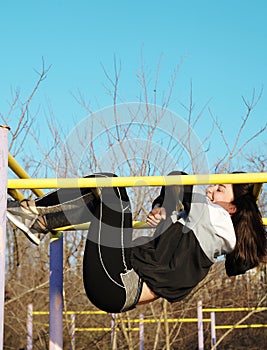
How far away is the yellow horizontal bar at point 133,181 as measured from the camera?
7.56 ft

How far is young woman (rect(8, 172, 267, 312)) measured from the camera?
8.66ft

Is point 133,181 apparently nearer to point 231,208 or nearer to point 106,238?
point 106,238

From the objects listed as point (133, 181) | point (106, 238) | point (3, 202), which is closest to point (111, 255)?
point (106, 238)

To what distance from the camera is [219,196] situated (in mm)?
2873

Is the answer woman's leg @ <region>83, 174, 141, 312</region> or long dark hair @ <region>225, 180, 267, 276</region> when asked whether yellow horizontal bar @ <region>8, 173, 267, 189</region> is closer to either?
woman's leg @ <region>83, 174, 141, 312</region>

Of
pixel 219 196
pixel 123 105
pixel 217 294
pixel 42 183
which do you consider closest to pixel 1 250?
pixel 42 183

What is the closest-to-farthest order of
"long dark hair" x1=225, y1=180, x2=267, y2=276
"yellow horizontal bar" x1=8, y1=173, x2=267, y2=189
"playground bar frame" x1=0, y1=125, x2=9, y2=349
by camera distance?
"playground bar frame" x1=0, y1=125, x2=9, y2=349, "yellow horizontal bar" x1=8, y1=173, x2=267, y2=189, "long dark hair" x1=225, y1=180, x2=267, y2=276

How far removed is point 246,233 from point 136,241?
0.50 meters

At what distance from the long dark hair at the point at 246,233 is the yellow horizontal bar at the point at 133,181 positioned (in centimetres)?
50

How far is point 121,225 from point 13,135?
11.3 ft

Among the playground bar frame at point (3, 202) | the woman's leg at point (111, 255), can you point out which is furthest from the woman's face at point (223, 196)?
the playground bar frame at point (3, 202)

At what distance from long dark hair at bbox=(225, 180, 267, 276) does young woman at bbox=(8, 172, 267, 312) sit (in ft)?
0.09

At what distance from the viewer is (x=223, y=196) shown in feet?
9.46

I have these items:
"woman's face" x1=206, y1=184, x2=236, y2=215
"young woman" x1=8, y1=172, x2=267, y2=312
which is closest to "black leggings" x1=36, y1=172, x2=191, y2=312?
"young woman" x1=8, y1=172, x2=267, y2=312
